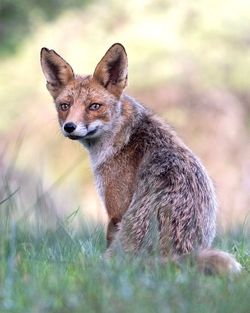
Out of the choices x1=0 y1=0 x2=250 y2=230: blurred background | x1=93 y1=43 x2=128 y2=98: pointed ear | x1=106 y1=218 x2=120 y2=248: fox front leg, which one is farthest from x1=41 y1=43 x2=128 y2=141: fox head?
x1=0 y1=0 x2=250 y2=230: blurred background

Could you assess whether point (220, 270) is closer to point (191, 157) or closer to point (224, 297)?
point (224, 297)

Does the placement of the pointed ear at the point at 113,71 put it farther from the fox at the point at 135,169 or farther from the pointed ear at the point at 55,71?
the pointed ear at the point at 55,71

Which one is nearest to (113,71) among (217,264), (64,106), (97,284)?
(64,106)

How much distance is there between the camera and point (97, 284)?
16.1 feet

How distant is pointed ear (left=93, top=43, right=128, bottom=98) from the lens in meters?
7.62

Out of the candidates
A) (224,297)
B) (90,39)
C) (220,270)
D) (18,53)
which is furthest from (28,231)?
(90,39)

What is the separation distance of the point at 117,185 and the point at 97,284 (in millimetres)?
2339

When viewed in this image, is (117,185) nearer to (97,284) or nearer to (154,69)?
(97,284)

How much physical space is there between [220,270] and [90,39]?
703 inches

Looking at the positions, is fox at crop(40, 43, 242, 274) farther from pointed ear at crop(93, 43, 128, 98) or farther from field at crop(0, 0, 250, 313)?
field at crop(0, 0, 250, 313)

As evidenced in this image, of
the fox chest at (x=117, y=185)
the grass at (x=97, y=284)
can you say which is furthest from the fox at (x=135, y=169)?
the grass at (x=97, y=284)

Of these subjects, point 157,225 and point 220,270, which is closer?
point 220,270

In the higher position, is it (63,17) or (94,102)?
(63,17)

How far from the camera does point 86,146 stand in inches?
308
